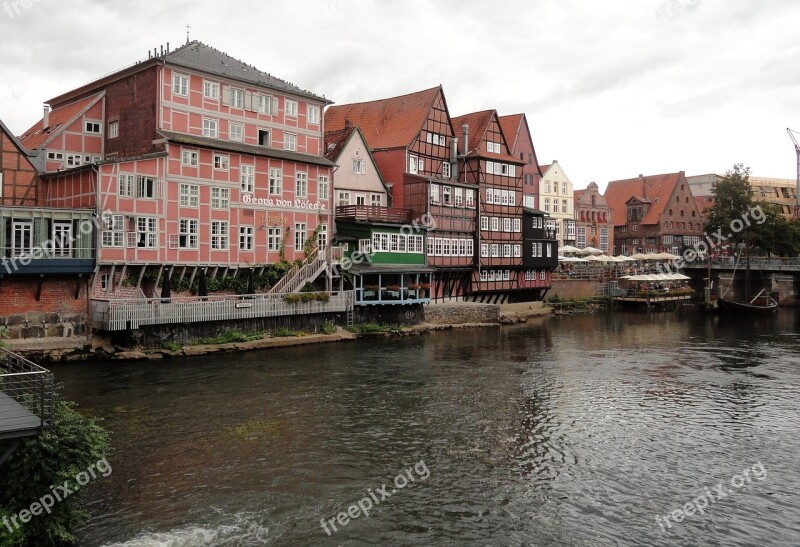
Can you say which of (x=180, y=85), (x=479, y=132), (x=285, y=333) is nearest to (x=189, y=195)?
(x=180, y=85)

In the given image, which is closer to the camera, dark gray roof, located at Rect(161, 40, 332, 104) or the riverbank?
the riverbank

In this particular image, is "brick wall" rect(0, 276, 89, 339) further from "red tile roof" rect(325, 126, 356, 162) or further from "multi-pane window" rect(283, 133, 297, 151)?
"red tile roof" rect(325, 126, 356, 162)

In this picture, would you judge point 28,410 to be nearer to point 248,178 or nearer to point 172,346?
point 172,346

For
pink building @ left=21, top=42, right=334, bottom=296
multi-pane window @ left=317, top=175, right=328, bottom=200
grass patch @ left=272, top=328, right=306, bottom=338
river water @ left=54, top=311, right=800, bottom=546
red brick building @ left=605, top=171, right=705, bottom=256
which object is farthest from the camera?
red brick building @ left=605, top=171, right=705, bottom=256

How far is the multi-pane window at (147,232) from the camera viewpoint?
34562 mm

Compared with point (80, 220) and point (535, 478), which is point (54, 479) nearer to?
point (535, 478)

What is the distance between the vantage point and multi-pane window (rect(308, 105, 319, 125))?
145 ft

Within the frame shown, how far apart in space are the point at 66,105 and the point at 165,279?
17318mm

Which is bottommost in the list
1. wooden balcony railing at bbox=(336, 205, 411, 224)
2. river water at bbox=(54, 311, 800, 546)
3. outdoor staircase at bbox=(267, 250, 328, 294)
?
river water at bbox=(54, 311, 800, 546)

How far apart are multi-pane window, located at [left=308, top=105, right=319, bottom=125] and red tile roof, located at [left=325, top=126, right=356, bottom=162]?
9.73ft

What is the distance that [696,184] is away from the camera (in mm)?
112500

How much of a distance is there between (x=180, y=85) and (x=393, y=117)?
20942 millimetres

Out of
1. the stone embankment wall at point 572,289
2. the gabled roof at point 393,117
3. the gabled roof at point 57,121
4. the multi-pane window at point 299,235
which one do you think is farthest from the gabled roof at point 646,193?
the gabled roof at point 57,121

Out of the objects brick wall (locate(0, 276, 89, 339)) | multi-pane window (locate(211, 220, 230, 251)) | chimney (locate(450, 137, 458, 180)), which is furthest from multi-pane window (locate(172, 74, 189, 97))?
chimney (locate(450, 137, 458, 180))
